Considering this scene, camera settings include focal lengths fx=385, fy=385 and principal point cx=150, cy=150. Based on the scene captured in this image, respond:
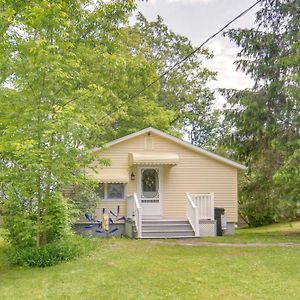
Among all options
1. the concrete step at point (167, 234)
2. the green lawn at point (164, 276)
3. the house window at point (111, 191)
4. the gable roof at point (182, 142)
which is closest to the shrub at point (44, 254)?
the green lawn at point (164, 276)

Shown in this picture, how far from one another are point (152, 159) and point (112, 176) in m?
1.73

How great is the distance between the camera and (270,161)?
51.7 feet

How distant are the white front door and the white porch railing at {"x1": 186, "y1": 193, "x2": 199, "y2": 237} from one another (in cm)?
170

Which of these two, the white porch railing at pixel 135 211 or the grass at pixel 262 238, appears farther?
the white porch railing at pixel 135 211

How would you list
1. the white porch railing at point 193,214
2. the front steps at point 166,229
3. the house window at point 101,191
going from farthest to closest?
1. the house window at point 101,191
2. the white porch railing at point 193,214
3. the front steps at point 166,229

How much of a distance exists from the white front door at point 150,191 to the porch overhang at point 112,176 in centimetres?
74

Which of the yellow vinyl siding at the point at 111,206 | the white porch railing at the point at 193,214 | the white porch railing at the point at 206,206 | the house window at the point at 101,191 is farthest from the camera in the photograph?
the house window at the point at 101,191

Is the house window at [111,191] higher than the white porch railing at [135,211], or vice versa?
the house window at [111,191]

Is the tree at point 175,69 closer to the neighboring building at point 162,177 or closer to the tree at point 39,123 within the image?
the neighboring building at point 162,177

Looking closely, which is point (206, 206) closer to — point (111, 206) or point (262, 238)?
point (262, 238)

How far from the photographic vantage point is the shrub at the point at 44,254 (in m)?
8.59

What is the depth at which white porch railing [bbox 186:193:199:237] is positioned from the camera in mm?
13609

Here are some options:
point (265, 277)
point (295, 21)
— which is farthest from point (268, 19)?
point (265, 277)

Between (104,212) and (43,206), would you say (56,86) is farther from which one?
(104,212)
